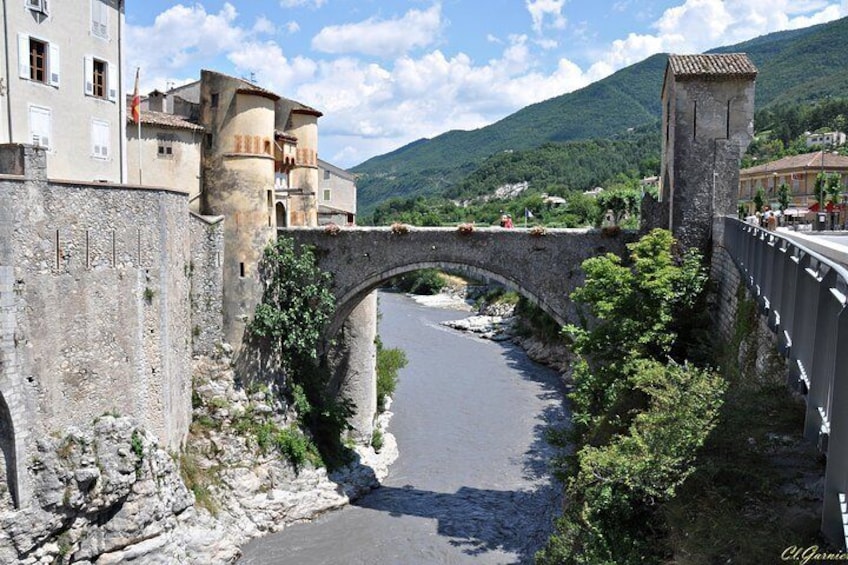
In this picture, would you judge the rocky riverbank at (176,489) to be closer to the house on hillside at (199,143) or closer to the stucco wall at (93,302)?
the stucco wall at (93,302)

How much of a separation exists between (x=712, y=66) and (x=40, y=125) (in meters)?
17.0

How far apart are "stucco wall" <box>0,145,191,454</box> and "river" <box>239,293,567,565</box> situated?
18.3 feet

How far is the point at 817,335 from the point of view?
7.45 metres

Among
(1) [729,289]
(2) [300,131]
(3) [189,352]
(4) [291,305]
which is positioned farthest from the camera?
(2) [300,131]

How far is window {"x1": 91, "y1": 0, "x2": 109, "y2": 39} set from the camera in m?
21.2

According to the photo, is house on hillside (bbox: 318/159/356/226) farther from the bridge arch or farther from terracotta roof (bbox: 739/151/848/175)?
terracotta roof (bbox: 739/151/848/175)

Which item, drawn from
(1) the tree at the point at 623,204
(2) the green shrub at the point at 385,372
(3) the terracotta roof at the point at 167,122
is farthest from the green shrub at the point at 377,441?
(1) the tree at the point at 623,204

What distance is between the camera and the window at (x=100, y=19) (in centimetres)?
2122

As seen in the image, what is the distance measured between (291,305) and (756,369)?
16.0 metres

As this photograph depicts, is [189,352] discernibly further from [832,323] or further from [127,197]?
[832,323]

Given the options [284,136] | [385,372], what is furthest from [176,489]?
[385,372]

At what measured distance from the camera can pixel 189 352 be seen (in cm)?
2211

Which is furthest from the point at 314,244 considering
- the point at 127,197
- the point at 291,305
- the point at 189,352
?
the point at 127,197

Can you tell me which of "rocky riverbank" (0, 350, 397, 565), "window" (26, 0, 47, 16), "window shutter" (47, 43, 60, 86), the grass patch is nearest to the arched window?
"rocky riverbank" (0, 350, 397, 565)
